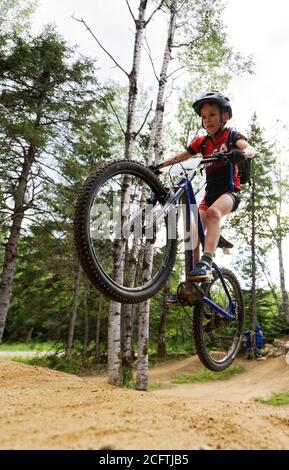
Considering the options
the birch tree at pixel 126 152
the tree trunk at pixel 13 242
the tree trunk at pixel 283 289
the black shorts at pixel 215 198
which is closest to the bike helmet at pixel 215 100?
the black shorts at pixel 215 198

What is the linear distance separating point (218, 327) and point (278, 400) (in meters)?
9.82

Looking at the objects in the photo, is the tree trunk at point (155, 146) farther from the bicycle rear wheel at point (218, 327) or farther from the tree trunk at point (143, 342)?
the bicycle rear wheel at point (218, 327)

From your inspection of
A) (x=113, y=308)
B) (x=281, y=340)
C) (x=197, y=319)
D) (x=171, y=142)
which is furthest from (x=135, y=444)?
(x=281, y=340)

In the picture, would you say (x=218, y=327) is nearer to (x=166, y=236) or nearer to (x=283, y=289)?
(x=166, y=236)

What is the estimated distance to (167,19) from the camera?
1195 cm

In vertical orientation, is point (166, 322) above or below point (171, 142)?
below

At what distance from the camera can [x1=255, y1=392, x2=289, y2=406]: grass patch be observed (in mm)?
12625

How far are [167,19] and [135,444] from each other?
1229 centimetres

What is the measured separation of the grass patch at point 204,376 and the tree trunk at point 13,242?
8.24m

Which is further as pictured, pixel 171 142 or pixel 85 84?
pixel 171 142

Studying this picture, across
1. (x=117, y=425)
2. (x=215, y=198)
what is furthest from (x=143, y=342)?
(x=117, y=425)

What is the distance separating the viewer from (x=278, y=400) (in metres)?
12.9

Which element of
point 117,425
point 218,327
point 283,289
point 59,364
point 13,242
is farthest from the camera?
point 283,289

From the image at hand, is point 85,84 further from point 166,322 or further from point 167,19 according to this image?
point 166,322
